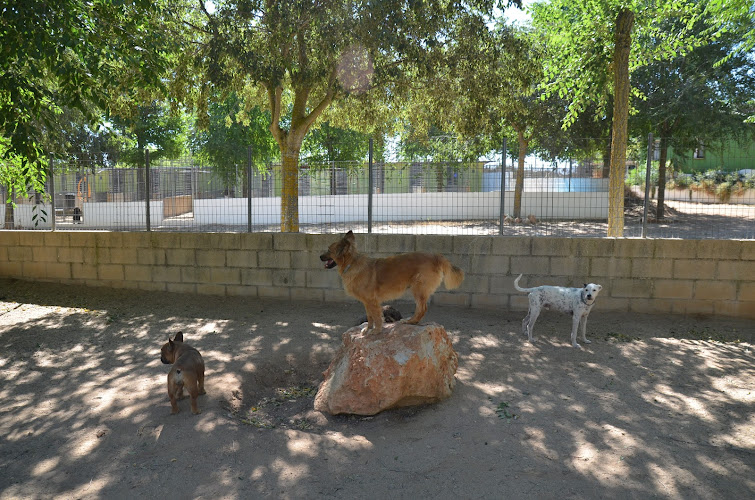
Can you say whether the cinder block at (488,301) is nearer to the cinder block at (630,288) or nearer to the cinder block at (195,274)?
the cinder block at (630,288)

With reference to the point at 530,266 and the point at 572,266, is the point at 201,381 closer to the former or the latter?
the point at 530,266

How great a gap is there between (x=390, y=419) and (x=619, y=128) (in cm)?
691

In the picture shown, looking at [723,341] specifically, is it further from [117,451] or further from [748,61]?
[748,61]

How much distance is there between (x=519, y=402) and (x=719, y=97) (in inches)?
656

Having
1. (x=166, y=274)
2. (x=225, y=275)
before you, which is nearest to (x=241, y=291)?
(x=225, y=275)

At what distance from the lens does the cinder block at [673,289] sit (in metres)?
8.27

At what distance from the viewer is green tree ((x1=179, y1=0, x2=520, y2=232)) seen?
8648mm

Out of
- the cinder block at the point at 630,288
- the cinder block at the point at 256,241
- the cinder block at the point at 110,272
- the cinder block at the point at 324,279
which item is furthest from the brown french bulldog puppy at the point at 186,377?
the cinder block at the point at 630,288

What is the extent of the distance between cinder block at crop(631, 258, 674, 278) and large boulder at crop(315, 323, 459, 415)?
4356 millimetres

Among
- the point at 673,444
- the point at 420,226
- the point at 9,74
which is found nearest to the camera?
the point at 673,444

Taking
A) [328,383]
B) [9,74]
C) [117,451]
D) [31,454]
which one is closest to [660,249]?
[328,383]

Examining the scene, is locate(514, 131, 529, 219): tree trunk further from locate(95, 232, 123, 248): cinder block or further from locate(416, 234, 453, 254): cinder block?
locate(95, 232, 123, 248): cinder block

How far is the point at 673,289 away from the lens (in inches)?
327

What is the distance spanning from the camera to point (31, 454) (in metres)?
4.53
